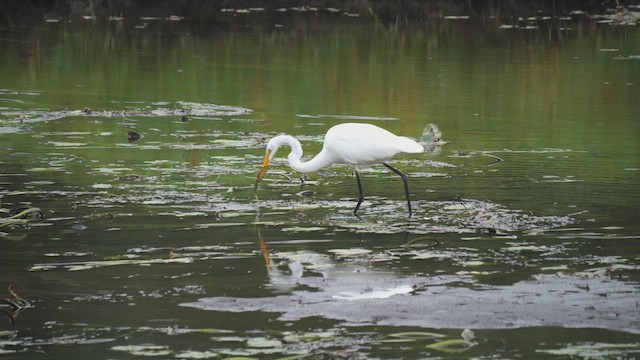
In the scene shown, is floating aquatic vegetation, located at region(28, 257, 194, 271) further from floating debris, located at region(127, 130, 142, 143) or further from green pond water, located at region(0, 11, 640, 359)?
floating debris, located at region(127, 130, 142, 143)

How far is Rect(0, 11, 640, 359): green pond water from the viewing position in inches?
301

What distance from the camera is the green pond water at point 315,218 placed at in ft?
25.1

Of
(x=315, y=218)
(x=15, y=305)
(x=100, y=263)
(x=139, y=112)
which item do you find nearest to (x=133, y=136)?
(x=139, y=112)

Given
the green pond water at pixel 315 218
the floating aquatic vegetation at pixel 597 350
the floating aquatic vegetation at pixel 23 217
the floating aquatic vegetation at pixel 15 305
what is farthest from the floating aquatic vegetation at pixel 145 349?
the floating aquatic vegetation at pixel 23 217

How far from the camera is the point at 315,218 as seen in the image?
436 inches

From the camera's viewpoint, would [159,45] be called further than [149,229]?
Yes

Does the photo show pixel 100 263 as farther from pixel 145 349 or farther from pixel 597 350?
pixel 597 350

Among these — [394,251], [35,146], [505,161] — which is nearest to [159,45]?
[35,146]

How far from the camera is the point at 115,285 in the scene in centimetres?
880

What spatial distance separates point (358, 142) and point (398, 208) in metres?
0.67

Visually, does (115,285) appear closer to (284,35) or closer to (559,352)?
(559,352)

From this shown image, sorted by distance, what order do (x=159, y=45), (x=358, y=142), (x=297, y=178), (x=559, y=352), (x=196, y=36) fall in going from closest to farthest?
(x=559, y=352) < (x=358, y=142) < (x=297, y=178) < (x=159, y=45) < (x=196, y=36)

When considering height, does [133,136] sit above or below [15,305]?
below

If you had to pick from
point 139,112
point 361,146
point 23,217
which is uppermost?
point 361,146
